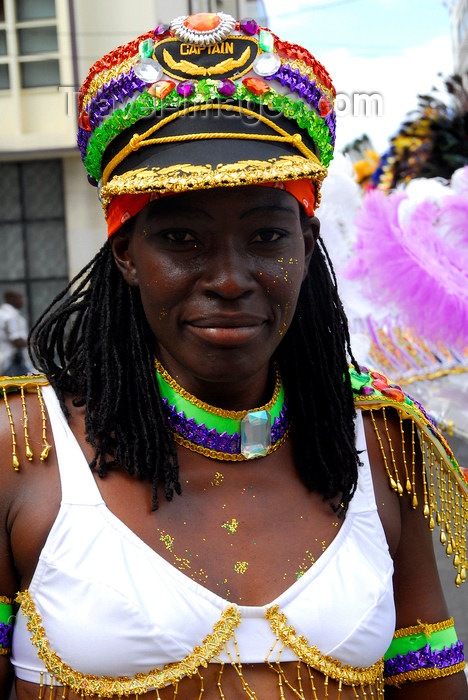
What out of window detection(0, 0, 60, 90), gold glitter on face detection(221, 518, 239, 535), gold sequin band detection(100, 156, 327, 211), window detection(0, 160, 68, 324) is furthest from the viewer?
window detection(0, 160, 68, 324)

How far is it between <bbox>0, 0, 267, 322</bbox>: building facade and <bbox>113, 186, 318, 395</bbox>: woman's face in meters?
9.61

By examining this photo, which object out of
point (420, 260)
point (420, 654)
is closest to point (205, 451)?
point (420, 654)

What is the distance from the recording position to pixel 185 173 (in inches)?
50.3

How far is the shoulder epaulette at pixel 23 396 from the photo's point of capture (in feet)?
4.62

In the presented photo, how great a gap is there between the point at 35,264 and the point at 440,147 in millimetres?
6843

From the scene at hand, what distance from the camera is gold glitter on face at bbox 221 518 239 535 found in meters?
1.48

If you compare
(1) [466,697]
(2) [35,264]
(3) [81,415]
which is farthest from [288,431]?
(2) [35,264]

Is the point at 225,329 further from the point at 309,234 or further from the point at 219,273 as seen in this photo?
the point at 309,234

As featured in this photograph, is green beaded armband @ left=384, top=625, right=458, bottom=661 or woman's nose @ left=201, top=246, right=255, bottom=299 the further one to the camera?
green beaded armband @ left=384, top=625, right=458, bottom=661

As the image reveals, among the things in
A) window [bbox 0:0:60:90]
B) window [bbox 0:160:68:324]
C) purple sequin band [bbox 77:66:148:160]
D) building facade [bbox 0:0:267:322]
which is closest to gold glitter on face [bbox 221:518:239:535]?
purple sequin band [bbox 77:66:148:160]

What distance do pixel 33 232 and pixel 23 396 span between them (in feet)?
34.0

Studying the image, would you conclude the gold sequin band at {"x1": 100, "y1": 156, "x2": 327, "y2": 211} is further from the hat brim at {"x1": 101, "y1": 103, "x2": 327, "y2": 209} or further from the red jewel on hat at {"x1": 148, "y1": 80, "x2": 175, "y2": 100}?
the red jewel on hat at {"x1": 148, "y1": 80, "x2": 175, "y2": 100}

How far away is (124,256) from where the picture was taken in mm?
1481

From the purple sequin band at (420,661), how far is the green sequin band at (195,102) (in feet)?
3.46
